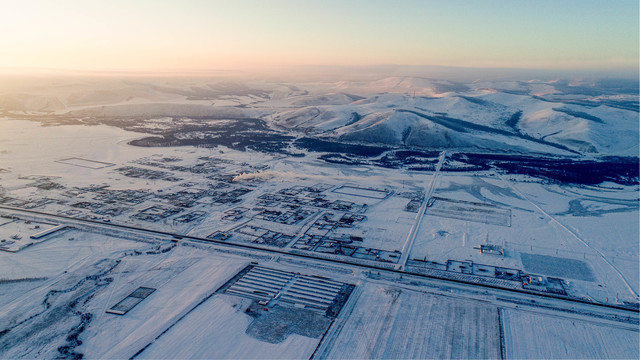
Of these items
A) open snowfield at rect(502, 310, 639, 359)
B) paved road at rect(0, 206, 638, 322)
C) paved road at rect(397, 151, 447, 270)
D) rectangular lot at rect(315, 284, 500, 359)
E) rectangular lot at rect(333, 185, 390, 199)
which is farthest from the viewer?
rectangular lot at rect(333, 185, 390, 199)

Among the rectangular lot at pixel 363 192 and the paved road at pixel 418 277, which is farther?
the rectangular lot at pixel 363 192

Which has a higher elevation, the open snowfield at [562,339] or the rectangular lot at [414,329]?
the rectangular lot at [414,329]

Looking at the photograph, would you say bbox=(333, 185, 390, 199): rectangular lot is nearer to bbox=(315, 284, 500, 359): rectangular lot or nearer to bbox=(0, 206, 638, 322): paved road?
bbox=(0, 206, 638, 322): paved road

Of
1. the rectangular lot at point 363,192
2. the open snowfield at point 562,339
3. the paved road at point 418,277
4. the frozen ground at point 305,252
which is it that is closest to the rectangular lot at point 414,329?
the frozen ground at point 305,252

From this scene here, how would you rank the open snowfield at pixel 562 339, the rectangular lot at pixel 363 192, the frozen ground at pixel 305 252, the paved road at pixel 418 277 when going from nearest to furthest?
1. the open snowfield at pixel 562 339
2. the frozen ground at pixel 305 252
3. the paved road at pixel 418 277
4. the rectangular lot at pixel 363 192

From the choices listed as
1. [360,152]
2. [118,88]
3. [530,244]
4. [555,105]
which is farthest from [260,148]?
[118,88]

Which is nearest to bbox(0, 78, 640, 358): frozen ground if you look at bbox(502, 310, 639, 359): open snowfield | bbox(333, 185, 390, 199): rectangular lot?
bbox(502, 310, 639, 359): open snowfield

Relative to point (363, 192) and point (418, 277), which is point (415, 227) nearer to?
point (418, 277)

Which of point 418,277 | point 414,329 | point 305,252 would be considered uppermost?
point 305,252

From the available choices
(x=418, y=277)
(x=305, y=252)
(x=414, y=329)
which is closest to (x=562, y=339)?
(x=414, y=329)

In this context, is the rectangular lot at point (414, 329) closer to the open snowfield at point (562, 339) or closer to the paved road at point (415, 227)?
the open snowfield at point (562, 339)

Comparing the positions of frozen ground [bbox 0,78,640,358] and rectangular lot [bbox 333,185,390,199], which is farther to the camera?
rectangular lot [bbox 333,185,390,199]

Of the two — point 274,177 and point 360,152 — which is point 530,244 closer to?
point 274,177
